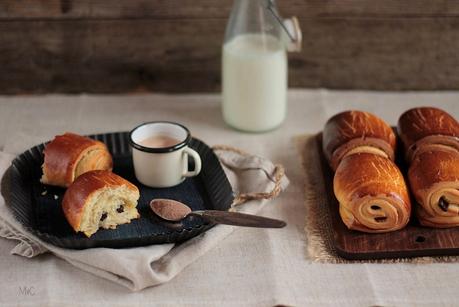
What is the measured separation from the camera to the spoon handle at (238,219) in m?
1.36

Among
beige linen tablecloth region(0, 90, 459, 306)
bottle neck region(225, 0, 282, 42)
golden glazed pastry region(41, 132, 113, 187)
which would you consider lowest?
beige linen tablecloth region(0, 90, 459, 306)

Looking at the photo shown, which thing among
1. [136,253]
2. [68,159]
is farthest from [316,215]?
[68,159]

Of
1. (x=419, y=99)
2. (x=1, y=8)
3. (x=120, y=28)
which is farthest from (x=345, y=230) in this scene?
(x=1, y=8)

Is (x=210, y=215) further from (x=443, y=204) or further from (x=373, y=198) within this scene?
(x=443, y=204)

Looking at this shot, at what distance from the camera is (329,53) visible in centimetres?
209

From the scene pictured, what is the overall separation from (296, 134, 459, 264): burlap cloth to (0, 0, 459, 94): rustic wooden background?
36cm

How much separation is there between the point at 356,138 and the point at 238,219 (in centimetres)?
36

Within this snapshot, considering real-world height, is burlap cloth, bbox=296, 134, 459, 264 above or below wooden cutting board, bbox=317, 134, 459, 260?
below

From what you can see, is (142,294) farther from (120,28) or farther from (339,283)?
(120,28)

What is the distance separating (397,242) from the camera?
1.41m

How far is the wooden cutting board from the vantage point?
4.56 ft

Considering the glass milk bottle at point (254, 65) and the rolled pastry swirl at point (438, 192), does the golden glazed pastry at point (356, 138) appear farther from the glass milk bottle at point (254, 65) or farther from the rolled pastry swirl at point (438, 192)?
the glass milk bottle at point (254, 65)

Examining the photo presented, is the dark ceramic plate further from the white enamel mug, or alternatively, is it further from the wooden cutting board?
the wooden cutting board

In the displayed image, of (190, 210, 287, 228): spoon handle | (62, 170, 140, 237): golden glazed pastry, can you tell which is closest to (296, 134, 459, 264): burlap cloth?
(190, 210, 287, 228): spoon handle
